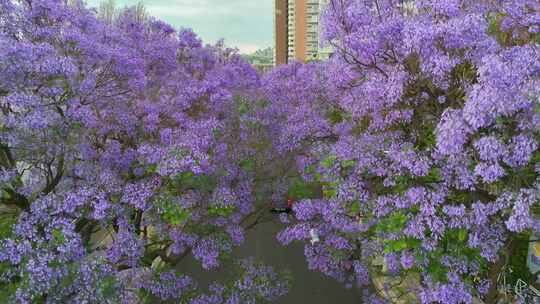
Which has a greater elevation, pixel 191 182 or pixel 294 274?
pixel 191 182

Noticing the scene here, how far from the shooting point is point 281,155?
9969 millimetres

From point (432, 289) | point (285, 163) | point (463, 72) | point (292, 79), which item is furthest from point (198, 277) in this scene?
point (463, 72)

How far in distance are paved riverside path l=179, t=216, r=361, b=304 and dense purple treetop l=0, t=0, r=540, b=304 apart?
409 cm

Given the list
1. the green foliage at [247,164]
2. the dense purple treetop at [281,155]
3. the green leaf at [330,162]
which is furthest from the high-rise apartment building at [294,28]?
the green leaf at [330,162]

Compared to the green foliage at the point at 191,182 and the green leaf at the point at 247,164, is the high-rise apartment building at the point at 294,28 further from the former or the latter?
the green foliage at the point at 191,182

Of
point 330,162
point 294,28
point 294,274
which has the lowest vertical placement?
point 294,274

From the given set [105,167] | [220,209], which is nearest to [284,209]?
[220,209]

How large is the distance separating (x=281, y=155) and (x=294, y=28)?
54.1 metres

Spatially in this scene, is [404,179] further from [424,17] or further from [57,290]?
[57,290]

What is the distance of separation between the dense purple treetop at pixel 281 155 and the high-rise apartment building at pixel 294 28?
4921cm

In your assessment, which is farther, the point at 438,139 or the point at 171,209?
the point at 171,209

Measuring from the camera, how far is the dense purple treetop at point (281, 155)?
5.59m

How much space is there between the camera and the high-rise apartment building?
2346 inches

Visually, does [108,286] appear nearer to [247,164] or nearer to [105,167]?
[105,167]
